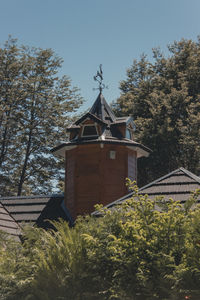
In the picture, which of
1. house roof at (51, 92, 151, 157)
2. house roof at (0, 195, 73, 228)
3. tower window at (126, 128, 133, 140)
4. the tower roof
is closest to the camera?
house roof at (0, 195, 73, 228)

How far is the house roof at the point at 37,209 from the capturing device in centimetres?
2014

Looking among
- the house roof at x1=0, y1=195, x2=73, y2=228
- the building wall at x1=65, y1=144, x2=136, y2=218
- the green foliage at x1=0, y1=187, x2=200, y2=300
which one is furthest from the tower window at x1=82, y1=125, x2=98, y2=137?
the green foliage at x1=0, y1=187, x2=200, y2=300

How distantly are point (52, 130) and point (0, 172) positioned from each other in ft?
18.3

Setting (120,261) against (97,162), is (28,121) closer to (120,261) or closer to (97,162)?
(97,162)

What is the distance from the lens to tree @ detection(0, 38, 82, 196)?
36250 millimetres

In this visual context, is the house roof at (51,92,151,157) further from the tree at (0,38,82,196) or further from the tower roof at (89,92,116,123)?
the tree at (0,38,82,196)

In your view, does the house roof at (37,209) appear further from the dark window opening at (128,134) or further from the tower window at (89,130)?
the dark window opening at (128,134)

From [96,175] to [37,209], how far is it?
351 cm

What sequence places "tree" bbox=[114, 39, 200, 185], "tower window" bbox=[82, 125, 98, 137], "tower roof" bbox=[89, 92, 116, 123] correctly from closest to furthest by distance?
"tower window" bbox=[82, 125, 98, 137] < "tower roof" bbox=[89, 92, 116, 123] < "tree" bbox=[114, 39, 200, 185]

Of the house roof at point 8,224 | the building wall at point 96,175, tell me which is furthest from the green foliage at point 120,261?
the building wall at point 96,175

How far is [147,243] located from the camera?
7535 mm

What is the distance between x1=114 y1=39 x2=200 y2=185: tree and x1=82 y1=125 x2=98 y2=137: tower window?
12.7m

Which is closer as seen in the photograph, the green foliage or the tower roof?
the green foliage

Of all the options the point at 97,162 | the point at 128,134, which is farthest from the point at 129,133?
the point at 97,162
